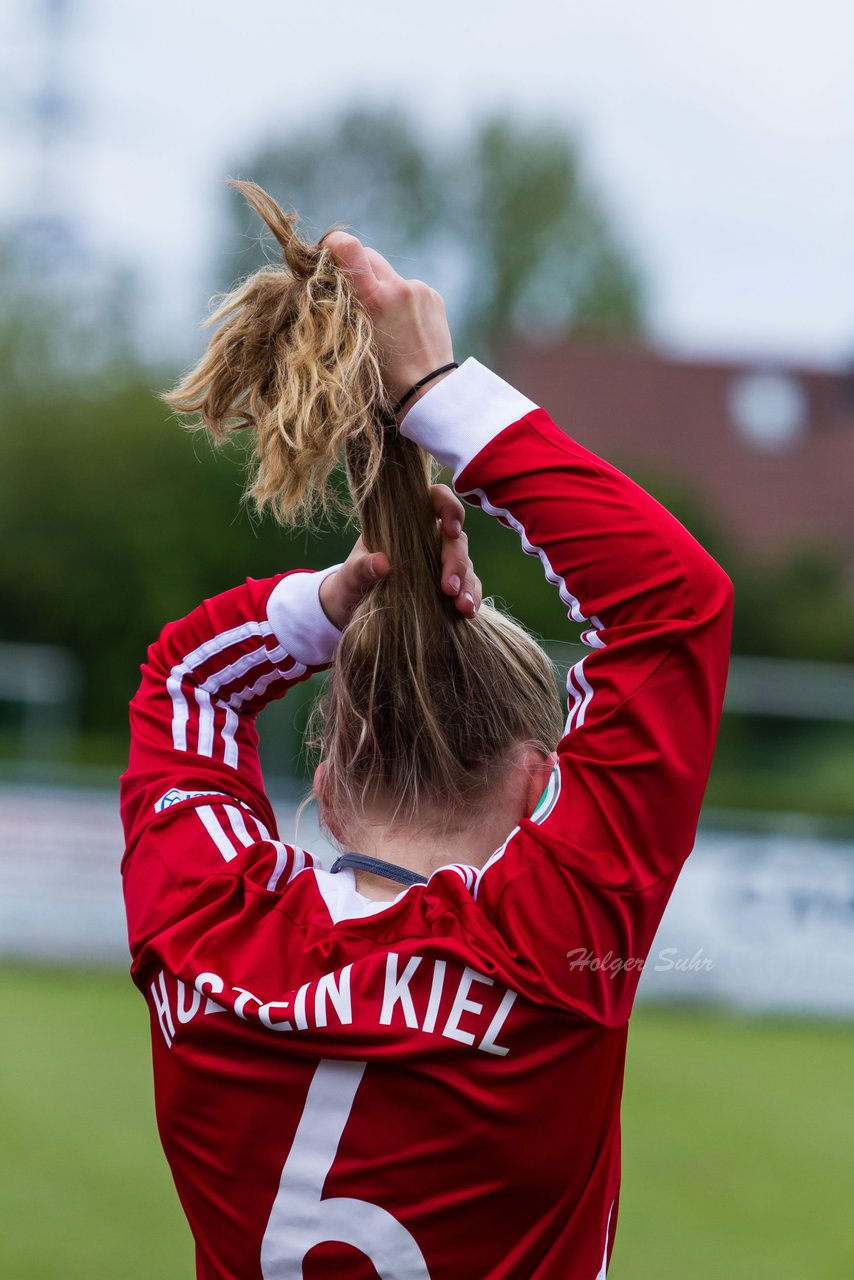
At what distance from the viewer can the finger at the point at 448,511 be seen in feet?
5.11

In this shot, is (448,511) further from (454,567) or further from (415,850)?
(415,850)

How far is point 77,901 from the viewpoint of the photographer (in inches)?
386

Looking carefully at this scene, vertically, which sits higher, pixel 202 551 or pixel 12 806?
pixel 12 806

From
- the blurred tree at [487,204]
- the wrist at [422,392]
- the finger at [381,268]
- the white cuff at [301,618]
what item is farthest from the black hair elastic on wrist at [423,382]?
the blurred tree at [487,204]

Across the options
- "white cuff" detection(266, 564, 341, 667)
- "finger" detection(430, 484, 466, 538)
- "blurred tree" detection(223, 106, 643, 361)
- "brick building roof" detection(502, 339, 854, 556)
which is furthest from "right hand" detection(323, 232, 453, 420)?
"blurred tree" detection(223, 106, 643, 361)

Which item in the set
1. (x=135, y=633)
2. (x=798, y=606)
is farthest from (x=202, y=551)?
(x=798, y=606)

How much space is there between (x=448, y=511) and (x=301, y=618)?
29cm

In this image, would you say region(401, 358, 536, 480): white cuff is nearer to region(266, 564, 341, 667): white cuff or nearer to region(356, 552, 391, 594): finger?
region(356, 552, 391, 594): finger

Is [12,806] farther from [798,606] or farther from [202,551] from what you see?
[798,606]

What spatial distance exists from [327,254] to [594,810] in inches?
25.7

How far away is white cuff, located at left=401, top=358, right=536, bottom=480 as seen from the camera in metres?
1.36

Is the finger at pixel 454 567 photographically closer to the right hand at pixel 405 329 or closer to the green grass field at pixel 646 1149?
the right hand at pixel 405 329

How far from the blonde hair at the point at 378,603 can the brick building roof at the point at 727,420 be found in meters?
29.2

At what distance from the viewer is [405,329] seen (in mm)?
1447
